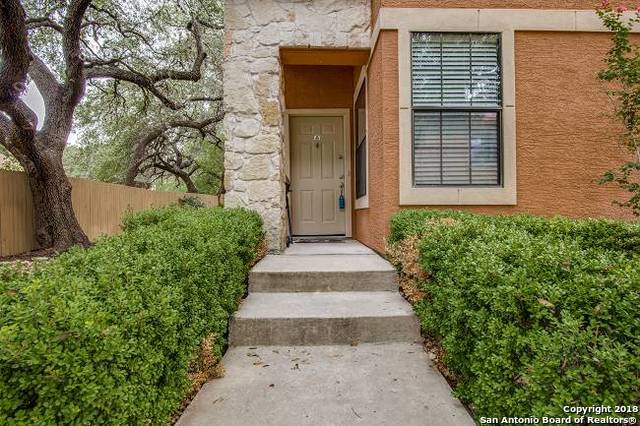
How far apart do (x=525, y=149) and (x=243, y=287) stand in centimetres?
328

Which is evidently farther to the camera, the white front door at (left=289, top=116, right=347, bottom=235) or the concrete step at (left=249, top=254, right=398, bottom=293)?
the white front door at (left=289, top=116, right=347, bottom=235)

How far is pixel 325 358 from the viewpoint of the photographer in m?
2.21

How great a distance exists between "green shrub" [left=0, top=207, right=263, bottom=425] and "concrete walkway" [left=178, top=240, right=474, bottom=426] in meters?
0.29

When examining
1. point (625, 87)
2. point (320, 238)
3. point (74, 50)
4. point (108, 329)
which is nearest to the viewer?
point (108, 329)

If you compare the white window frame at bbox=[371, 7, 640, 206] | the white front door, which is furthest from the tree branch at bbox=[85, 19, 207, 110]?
the white window frame at bbox=[371, 7, 640, 206]

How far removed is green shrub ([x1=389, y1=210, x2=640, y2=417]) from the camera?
38.0 inches

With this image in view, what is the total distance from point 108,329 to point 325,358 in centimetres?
147

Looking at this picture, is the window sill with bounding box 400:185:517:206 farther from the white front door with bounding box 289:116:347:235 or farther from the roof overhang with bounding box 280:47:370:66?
the white front door with bounding box 289:116:347:235

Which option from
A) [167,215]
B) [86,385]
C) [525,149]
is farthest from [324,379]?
[525,149]

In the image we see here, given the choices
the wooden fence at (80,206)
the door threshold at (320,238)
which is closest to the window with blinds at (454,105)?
the door threshold at (320,238)

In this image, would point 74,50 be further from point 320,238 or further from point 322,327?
point 322,327

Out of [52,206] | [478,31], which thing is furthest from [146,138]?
[478,31]

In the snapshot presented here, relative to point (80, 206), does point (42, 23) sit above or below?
above

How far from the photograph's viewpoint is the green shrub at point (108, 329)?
90 centimetres
